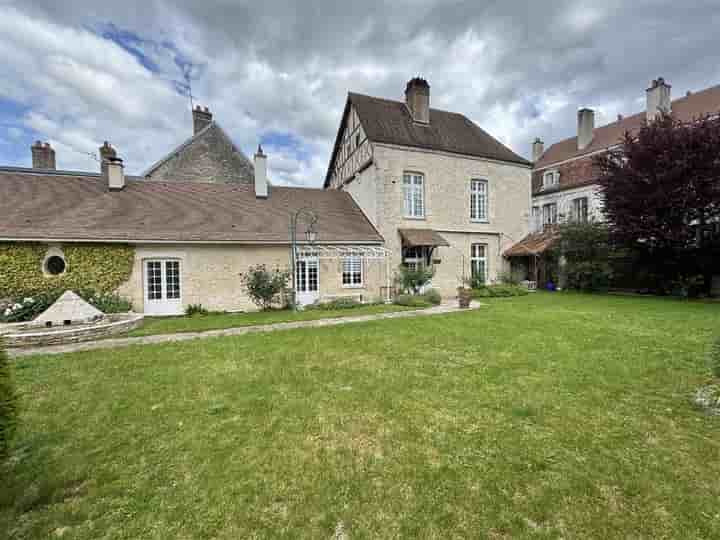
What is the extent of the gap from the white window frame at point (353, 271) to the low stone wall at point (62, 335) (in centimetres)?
822


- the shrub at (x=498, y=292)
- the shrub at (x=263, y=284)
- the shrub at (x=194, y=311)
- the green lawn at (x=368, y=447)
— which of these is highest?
the shrub at (x=263, y=284)

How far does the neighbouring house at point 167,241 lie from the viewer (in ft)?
35.8

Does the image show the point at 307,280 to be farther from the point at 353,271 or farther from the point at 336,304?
the point at 353,271

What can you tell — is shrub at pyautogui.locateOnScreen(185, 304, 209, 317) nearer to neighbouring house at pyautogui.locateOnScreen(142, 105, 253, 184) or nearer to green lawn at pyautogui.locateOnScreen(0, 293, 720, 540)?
green lawn at pyautogui.locateOnScreen(0, 293, 720, 540)

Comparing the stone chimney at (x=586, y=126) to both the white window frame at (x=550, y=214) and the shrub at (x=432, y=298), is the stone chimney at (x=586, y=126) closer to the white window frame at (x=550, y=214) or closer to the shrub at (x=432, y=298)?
the white window frame at (x=550, y=214)

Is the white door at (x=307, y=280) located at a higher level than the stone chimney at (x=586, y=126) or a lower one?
lower

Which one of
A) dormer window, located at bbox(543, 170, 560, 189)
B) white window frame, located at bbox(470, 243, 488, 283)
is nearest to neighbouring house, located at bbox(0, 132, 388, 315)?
white window frame, located at bbox(470, 243, 488, 283)

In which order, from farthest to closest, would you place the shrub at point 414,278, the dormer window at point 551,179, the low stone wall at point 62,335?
the dormer window at point 551,179 < the shrub at point 414,278 < the low stone wall at point 62,335

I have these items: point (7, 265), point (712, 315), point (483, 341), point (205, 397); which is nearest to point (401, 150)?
point (483, 341)

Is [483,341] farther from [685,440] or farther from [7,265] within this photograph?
[7,265]

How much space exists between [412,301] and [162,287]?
9.65 meters

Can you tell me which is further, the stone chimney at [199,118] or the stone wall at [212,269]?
the stone chimney at [199,118]

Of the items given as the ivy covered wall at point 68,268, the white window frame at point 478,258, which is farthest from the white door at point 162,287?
the white window frame at point 478,258

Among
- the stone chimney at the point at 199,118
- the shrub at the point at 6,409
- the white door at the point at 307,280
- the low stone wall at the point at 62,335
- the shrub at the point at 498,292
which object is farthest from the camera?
the stone chimney at the point at 199,118
